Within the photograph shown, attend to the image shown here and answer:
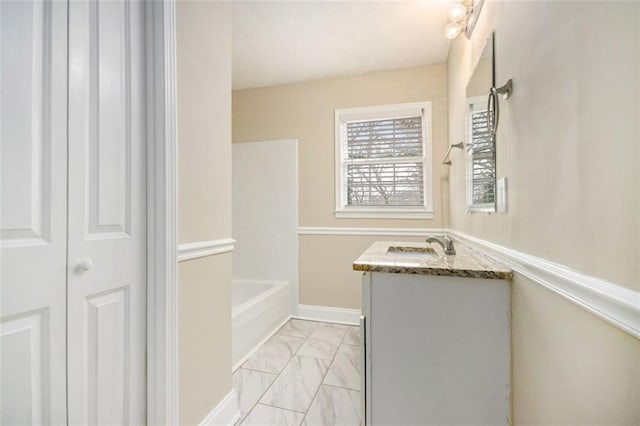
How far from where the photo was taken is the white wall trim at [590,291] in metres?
0.49

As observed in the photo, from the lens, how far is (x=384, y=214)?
→ 2828 millimetres

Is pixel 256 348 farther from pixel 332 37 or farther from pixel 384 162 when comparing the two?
pixel 332 37

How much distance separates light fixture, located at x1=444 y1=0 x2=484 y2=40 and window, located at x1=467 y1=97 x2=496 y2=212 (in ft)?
1.42

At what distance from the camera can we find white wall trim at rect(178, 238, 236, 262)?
1.17 metres

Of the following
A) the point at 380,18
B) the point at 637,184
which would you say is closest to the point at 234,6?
the point at 380,18

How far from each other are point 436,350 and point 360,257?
52 cm

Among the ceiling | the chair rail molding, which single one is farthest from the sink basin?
the ceiling

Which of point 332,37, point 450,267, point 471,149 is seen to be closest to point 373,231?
point 471,149

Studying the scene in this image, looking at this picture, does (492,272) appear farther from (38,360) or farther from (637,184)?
(38,360)

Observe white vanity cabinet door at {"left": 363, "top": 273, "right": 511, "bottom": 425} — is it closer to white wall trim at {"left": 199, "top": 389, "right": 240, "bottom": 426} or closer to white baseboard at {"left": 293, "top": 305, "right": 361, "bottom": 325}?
white wall trim at {"left": 199, "top": 389, "right": 240, "bottom": 426}

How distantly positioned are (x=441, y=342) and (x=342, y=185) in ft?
6.52

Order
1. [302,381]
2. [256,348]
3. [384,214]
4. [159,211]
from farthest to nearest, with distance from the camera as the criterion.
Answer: [384,214], [256,348], [302,381], [159,211]

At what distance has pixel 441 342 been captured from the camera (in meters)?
1.19

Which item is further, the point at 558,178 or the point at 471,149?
the point at 471,149
